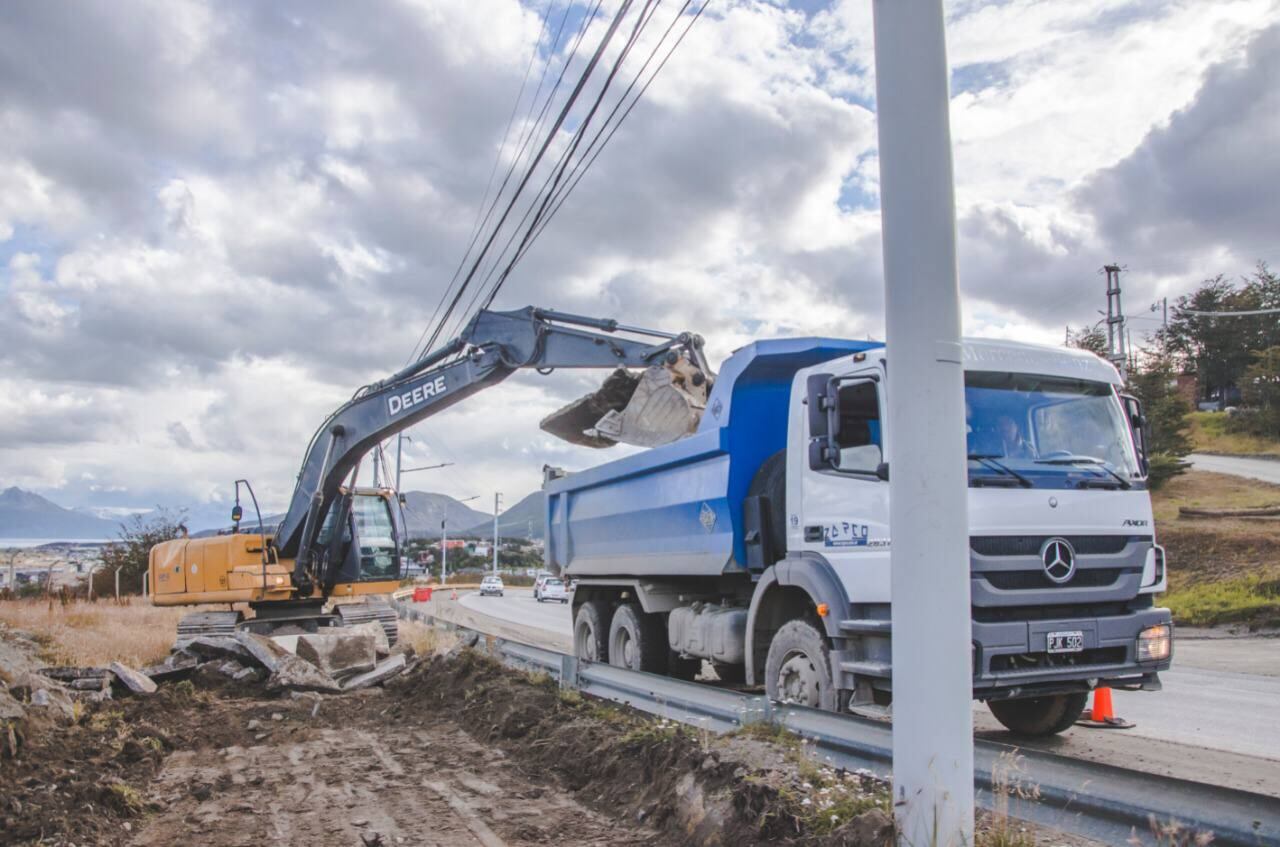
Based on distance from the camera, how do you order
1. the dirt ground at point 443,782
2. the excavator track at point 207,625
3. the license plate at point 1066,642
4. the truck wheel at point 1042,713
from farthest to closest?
the excavator track at point 207,625, the truck wheel at point 1042,713, the license plate at point 1066,642, the dirt ground at point 443,782

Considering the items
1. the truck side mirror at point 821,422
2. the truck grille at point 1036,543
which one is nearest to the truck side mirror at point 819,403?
the truck side mirror at point 821,422

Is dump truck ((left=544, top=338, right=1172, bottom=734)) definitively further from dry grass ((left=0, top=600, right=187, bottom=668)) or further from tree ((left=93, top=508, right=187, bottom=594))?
tree ((left=93, top=508, right=187, bottom=594))

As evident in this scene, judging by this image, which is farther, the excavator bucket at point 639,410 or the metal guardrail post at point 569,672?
the excavator bucket at point 639,410

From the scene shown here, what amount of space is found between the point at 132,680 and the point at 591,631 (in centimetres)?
537

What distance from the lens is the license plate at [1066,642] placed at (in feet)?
21.7

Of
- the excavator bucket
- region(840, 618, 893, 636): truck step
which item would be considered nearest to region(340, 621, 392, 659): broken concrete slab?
the excavator bucket

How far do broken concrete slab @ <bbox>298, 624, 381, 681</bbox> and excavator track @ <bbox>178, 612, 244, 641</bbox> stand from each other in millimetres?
3449

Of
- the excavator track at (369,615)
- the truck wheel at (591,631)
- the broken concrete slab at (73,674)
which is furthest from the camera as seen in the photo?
the excavator track at (369,615)

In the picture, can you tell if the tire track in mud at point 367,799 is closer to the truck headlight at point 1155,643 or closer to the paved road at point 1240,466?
the truck headlight at point 1155,643

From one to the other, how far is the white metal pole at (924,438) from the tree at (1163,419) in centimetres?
2875

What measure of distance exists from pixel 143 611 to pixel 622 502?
18478mm

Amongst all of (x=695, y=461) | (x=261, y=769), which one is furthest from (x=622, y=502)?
(x=261, y=769)

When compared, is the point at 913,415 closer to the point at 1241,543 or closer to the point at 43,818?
the point at 43,818

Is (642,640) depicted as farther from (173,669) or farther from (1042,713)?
(173,669)
